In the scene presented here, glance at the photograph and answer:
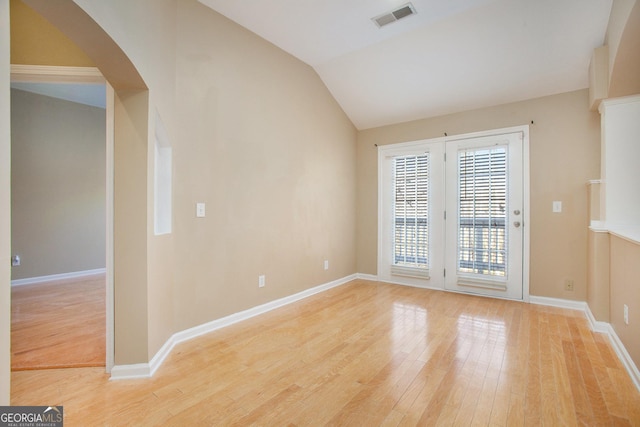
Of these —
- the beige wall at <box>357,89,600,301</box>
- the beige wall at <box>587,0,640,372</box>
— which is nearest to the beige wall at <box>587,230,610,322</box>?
the beige wall at <box>587,0,640,372</box>

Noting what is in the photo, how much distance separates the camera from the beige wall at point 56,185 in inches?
171

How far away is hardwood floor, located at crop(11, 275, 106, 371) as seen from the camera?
7.18 ft

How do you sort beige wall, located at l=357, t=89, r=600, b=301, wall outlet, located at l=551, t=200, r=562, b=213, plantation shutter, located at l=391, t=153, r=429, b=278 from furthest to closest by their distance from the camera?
plantation shutter, located at l=391, t=153, r=429, b=278 < wall outlet, located at l=551, t=200, r=562, b=213 < beige wall, located at l=357, t=89, r=600, b=301

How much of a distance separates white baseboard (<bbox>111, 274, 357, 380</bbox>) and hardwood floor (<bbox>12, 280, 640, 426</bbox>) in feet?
0.20

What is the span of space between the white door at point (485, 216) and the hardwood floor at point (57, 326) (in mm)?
4018

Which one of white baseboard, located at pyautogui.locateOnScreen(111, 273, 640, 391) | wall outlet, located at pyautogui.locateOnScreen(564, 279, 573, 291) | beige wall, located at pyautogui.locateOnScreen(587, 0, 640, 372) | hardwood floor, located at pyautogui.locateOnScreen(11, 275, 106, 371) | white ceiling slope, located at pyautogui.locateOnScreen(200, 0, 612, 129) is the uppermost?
white ceiling slope, located at pyautogui.locateOnScreen(200, 0, 612, 129)

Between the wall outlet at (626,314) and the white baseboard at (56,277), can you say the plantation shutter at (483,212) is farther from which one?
the white baseboard at (56,277)

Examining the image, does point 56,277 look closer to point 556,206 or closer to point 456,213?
point 456,213

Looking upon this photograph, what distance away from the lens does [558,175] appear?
3.38 m

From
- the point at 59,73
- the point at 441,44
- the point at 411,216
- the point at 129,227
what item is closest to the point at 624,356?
the point at 411,216

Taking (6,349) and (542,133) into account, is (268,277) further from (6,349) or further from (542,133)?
(542,133)

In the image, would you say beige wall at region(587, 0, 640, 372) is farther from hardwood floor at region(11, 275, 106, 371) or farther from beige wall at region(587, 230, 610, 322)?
hardwood floor at region(11, 275, 106, 371)

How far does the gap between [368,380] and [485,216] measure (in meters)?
2.81

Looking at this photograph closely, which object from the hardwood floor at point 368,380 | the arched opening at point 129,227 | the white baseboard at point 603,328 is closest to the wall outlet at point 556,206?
the white baseboard at point 603,328
